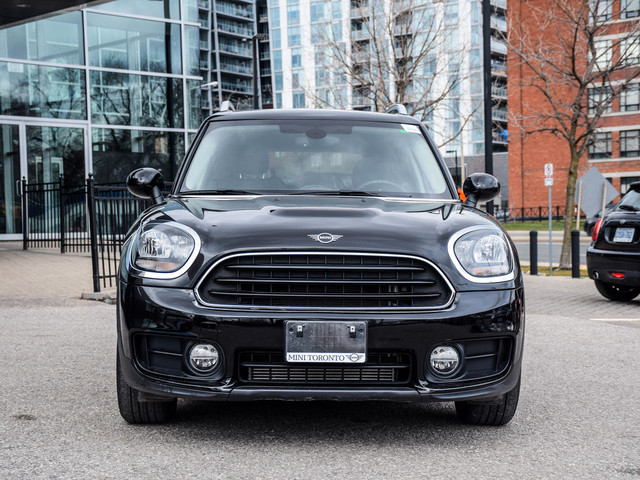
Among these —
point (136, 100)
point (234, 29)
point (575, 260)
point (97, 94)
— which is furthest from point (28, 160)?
point (234, 29)

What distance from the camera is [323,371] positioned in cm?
390

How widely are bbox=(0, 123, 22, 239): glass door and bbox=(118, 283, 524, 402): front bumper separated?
18104 mm

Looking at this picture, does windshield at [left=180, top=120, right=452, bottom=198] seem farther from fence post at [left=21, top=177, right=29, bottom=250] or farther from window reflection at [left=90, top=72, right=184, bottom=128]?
window reflection at [left=90, top=72, right=184, bottom=128]

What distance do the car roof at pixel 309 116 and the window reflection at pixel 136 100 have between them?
58.3 ft

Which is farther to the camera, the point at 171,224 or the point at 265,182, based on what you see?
the point at 265,182

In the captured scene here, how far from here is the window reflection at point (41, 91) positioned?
21.3 metres

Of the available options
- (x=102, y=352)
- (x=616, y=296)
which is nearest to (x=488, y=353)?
(x=102, y=352)

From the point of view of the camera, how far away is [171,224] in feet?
13.6

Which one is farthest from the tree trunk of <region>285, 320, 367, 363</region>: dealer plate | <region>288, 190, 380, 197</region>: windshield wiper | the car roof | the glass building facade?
<region>285, 320, 367, 363</region>: dealer plate

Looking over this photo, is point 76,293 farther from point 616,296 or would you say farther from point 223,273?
point 223,273

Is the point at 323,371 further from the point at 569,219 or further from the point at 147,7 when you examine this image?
the point at 147,7

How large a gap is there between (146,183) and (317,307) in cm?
176

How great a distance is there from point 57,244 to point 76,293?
309 inches

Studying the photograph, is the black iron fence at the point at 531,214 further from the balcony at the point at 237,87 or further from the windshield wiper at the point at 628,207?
the balcony at the point at 237,87
